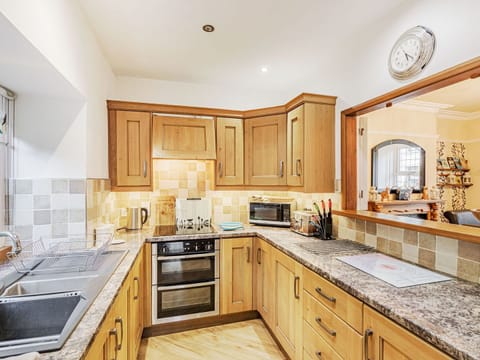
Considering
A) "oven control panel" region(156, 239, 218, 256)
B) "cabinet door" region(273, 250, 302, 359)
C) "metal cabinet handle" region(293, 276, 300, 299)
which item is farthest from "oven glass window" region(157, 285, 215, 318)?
"metal cabinet handle" region(293, 276, 300, 299)

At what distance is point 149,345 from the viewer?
2080 mm

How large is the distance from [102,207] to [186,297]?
109 cm

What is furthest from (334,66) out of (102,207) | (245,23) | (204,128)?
(102,207)

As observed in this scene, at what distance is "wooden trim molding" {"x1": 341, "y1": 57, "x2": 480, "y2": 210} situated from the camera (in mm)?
1293

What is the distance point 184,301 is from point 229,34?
2.27 m

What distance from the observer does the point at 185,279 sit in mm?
2258

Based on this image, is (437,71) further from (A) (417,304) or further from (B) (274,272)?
(B) (274,272)

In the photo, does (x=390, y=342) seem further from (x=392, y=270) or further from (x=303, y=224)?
(x=303, y=224)

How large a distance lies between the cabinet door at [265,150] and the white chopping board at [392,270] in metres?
1.10

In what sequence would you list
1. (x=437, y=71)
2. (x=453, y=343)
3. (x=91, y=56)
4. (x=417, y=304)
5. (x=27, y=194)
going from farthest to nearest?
(x=91, y=56)
(x=27, y=194)
(x=437, y=71)
(x=417, y=304)
(x=453, y=343)

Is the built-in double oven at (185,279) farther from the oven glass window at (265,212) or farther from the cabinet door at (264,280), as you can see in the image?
the oven glass window at (265,212)

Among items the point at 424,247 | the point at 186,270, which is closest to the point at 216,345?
the point at 186,270

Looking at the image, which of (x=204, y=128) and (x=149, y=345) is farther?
(x=204, y=128)

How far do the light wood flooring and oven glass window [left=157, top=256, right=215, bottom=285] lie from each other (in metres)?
0.46
